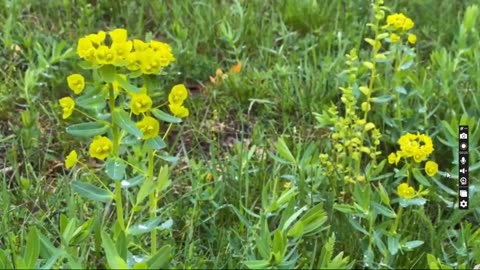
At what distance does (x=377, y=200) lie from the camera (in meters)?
2.23

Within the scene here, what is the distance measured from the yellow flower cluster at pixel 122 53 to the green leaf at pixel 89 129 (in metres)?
0.16

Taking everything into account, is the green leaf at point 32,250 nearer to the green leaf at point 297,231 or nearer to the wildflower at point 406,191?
the green leaf at point 297,231

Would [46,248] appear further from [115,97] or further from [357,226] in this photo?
[357,226]

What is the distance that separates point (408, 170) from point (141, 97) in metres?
0.77

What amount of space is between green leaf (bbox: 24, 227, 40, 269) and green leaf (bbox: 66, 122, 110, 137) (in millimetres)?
262

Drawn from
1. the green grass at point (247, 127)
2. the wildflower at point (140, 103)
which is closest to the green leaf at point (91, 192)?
the green grass at point (247, 127)

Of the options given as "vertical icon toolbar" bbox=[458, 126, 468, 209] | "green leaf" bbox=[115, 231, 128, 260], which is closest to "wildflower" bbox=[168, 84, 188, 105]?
"green leaf" bbox=[115, 231, 128, 260]

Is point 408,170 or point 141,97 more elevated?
point 141,97

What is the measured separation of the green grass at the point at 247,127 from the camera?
7.07 feet

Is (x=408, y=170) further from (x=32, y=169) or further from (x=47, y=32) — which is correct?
(x=47, y=32)

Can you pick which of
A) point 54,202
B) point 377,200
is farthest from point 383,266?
point 54,202

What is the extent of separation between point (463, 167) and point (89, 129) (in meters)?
1.10

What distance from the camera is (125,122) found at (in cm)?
186

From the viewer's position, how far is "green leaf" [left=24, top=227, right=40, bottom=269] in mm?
1701
